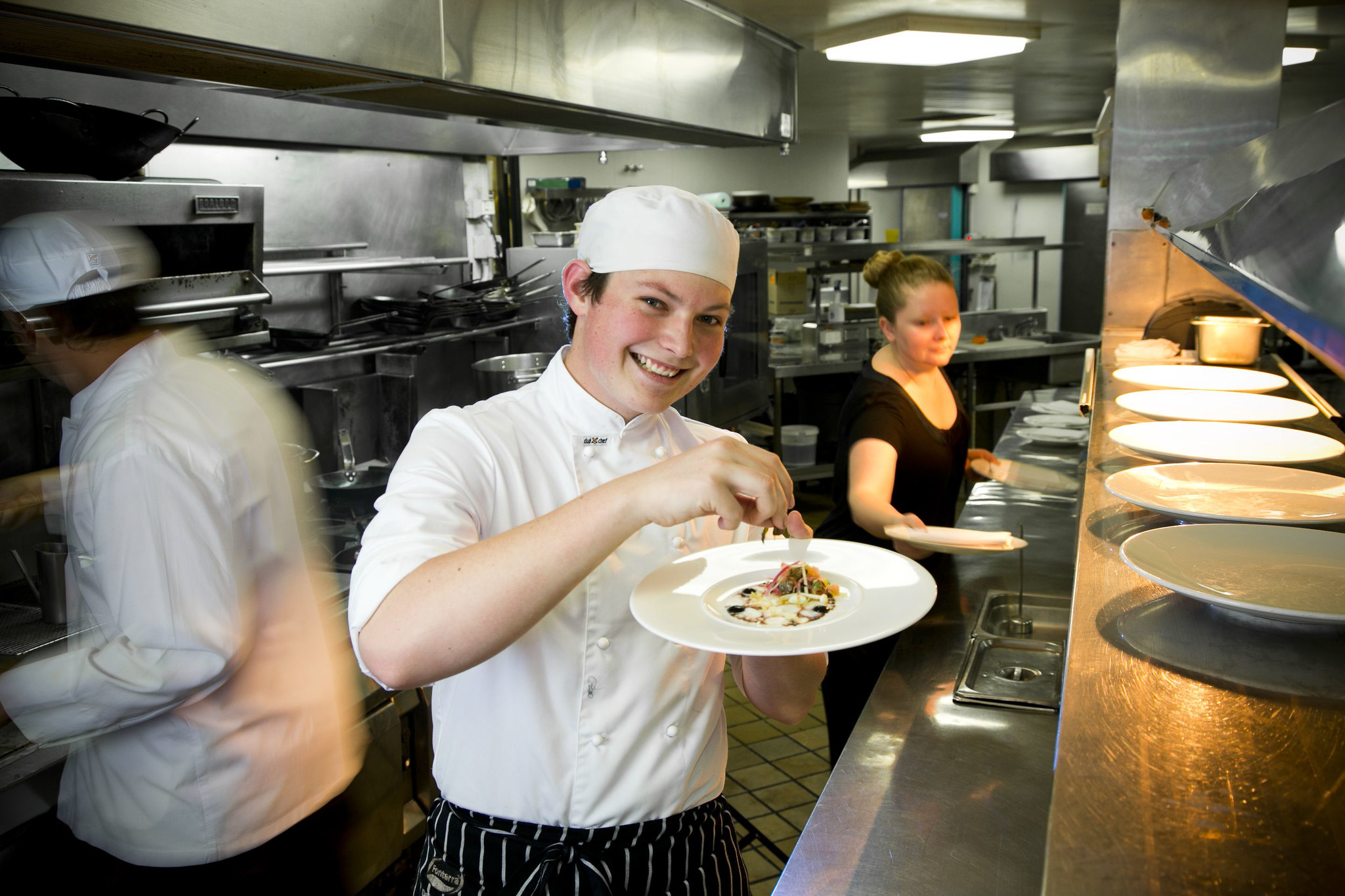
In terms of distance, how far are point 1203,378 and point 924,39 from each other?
6.37 feet

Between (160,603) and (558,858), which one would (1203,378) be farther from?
(160,603)

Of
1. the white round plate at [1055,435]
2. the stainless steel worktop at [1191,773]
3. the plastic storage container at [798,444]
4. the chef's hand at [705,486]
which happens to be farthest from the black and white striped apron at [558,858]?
the plastic storage container at [798,444]

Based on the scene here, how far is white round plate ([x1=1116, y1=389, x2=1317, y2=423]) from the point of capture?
2.19 m

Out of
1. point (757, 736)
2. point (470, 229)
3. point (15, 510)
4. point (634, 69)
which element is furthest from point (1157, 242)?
point (15, 510)

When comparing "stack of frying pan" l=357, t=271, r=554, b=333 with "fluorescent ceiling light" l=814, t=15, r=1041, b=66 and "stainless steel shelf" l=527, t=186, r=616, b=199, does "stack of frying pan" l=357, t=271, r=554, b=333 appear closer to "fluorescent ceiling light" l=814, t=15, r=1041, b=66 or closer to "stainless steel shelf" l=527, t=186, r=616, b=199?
"stainless steel shelf" l=527, t=186, r=616, b=199

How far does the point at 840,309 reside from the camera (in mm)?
8273

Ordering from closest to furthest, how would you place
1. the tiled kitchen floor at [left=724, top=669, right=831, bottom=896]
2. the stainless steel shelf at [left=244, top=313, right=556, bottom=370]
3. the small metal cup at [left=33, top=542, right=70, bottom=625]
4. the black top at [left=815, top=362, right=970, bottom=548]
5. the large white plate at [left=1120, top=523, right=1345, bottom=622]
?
the large white plate at [left=1120, top=523, right=1345, bottom=622]
the small metal cup at [left=33, top=542, right=70, bottom=625]
the black top at [left=815, top=362, right=970, bottom=548]
the tiled kitchen floor at [left=724, top=669, right=831, bottom=896]
the stainless steel shelf at [left=244, top=313, right=556, bottom=370]

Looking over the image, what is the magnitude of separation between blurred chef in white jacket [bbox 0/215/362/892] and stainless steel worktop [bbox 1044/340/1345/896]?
5.12ft

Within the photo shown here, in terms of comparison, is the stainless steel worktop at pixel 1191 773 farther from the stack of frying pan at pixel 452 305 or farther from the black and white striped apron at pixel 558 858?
the stack of frying pan at pixel 452 305

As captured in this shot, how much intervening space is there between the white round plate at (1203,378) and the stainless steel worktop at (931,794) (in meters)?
0.85

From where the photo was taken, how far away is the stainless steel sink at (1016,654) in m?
2.07

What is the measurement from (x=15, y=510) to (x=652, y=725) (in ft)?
6.49

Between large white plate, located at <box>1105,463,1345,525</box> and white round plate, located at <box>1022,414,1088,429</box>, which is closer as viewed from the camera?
large white plate, located at <box>1105,463,1345,525</box>

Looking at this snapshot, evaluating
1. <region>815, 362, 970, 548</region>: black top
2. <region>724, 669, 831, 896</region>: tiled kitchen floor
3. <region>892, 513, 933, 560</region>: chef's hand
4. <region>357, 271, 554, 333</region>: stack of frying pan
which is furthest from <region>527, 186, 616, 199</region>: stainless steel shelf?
<region>892, 513, 933, 560</region>: chef's hand
